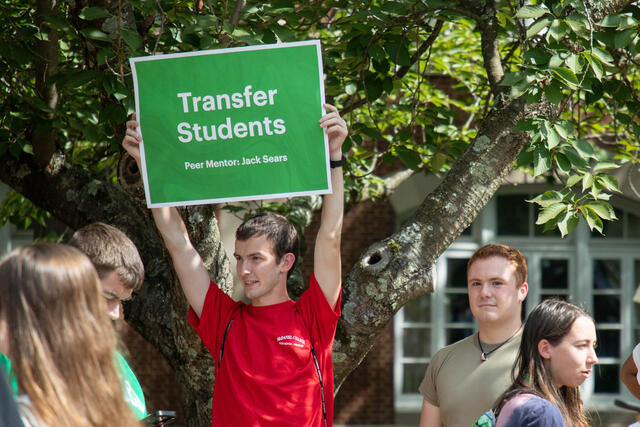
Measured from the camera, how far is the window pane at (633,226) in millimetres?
9906

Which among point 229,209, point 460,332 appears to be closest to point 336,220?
point 229,209

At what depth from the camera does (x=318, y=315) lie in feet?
9.43

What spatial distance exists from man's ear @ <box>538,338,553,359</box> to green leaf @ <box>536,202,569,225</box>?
590mm

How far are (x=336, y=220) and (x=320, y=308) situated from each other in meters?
0.33

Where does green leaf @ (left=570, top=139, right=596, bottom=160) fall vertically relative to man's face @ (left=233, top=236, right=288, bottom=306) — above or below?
above

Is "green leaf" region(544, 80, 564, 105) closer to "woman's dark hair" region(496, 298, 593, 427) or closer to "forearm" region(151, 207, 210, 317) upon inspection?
"woman's dark hair" region(496, 298, 593, 427)

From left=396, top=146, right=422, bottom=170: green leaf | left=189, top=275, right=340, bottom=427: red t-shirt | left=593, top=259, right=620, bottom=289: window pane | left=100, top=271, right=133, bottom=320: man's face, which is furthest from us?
left=593, top=259, right=620, bottom=289: window pane

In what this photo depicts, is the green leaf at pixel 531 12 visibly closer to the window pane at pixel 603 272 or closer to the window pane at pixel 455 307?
the window pane at pixel 455 307

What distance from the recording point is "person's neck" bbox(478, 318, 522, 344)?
3068 mm

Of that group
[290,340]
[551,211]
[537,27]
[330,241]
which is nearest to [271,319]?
[290,340]

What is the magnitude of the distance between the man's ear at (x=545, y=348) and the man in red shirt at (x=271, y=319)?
0.77 metres

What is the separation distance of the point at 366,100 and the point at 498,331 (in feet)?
5.82

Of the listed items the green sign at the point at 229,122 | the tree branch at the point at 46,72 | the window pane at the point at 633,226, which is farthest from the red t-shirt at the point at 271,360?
the window pane at the point at 633,226

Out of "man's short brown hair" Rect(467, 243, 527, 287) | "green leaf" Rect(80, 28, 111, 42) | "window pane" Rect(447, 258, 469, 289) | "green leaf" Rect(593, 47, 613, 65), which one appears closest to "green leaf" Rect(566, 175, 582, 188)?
"man's short brown hair" Rect(467, 243, 527, 287)
